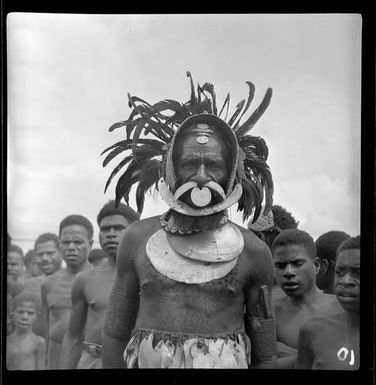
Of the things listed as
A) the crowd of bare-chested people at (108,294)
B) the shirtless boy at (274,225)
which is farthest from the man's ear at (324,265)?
the shirtless boy at (274,225)

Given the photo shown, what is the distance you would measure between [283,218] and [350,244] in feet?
0.87

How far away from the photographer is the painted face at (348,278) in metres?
3.81

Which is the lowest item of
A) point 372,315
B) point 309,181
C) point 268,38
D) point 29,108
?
point 372,315

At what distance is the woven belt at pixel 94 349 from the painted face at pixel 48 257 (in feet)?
1.00

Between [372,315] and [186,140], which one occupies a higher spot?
[186,140]

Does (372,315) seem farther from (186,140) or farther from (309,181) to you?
(186,140)

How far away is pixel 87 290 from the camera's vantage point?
12.6 ft

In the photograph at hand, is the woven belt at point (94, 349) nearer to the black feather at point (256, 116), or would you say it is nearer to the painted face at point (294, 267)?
the painted face at point (294, 267)

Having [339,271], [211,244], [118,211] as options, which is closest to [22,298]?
[118,211]

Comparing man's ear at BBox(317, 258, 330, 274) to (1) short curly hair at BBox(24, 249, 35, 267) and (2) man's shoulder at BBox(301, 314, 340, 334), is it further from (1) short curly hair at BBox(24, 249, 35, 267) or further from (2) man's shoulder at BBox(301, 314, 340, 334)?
(1) short curly hair at BBox(24, 249, 35, 267)

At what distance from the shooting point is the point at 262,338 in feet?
12.5
